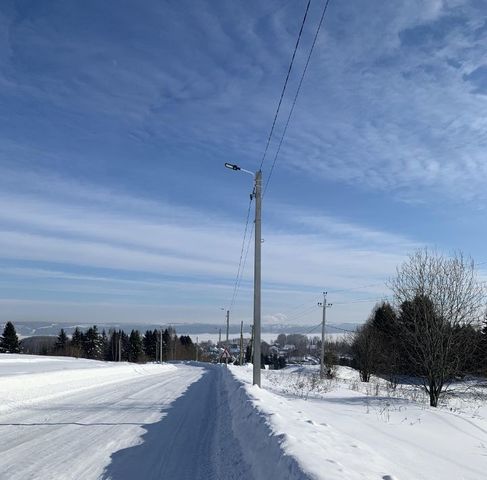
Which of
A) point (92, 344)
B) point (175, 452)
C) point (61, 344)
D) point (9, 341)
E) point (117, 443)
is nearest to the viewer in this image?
point (175, 452)

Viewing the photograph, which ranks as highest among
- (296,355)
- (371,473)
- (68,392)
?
(371,473)

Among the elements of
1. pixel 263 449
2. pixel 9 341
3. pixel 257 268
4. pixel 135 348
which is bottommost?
pixel 135 348

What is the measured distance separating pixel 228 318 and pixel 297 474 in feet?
240

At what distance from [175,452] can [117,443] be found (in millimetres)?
1107

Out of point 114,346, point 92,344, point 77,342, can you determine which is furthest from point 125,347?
point 77,342

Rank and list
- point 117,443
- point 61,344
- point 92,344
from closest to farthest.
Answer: point 117,443
point 92,344
point 61,344

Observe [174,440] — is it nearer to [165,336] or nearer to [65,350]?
[65,350]

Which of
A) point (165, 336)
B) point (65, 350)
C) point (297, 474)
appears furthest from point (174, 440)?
point (165, 336)

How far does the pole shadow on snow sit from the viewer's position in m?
7.23

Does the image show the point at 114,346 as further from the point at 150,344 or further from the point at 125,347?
the point at 150,344

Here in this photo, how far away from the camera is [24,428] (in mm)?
10461

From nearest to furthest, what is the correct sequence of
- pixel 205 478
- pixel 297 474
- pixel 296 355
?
pixel 297 474, pixel 205 478, pixel 296 355

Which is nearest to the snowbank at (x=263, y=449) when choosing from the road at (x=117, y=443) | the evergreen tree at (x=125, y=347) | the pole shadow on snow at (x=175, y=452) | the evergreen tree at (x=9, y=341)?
the road at (x=117, y=443)

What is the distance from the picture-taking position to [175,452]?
869cm
